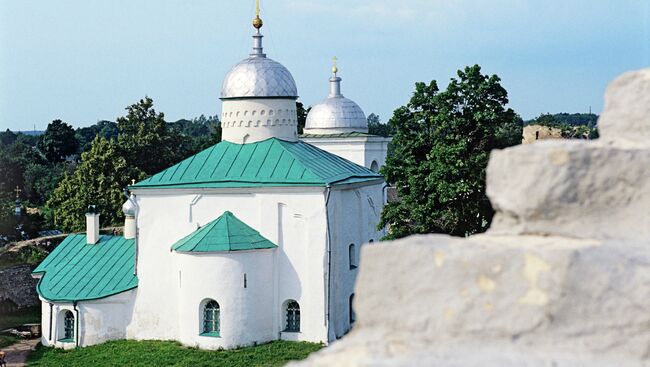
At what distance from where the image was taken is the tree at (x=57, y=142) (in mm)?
60969

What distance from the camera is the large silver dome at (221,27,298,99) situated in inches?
862

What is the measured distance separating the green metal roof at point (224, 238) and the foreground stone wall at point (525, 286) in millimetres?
15623

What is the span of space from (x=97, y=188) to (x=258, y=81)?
14.7 meters

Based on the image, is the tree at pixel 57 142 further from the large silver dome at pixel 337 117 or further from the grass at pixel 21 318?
the grass at pixel 21 318

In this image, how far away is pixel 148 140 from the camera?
133 feet

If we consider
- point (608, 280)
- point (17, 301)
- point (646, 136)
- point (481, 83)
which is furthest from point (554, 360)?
point (17, 301)

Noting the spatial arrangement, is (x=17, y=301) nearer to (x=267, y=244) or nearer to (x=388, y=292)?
(x=267, y=244)

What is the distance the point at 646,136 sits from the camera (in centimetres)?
396

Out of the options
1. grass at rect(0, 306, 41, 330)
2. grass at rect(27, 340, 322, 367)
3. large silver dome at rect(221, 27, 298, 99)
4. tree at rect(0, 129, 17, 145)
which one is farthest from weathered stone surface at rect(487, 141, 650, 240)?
tree at rect(0, 129, 17, 145)

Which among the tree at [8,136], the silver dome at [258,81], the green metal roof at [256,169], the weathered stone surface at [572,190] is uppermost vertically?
the tree at [8,136]

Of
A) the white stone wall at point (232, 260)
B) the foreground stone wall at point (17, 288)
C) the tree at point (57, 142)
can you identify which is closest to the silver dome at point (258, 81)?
the white stone wall at point (232, 260)

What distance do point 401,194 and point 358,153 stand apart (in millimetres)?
11864

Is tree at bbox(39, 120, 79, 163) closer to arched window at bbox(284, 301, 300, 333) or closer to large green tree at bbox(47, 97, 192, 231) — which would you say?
large green tree at bbox(47, 97, 192, 231)

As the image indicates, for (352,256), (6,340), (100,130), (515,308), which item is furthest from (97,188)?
(100,130)
